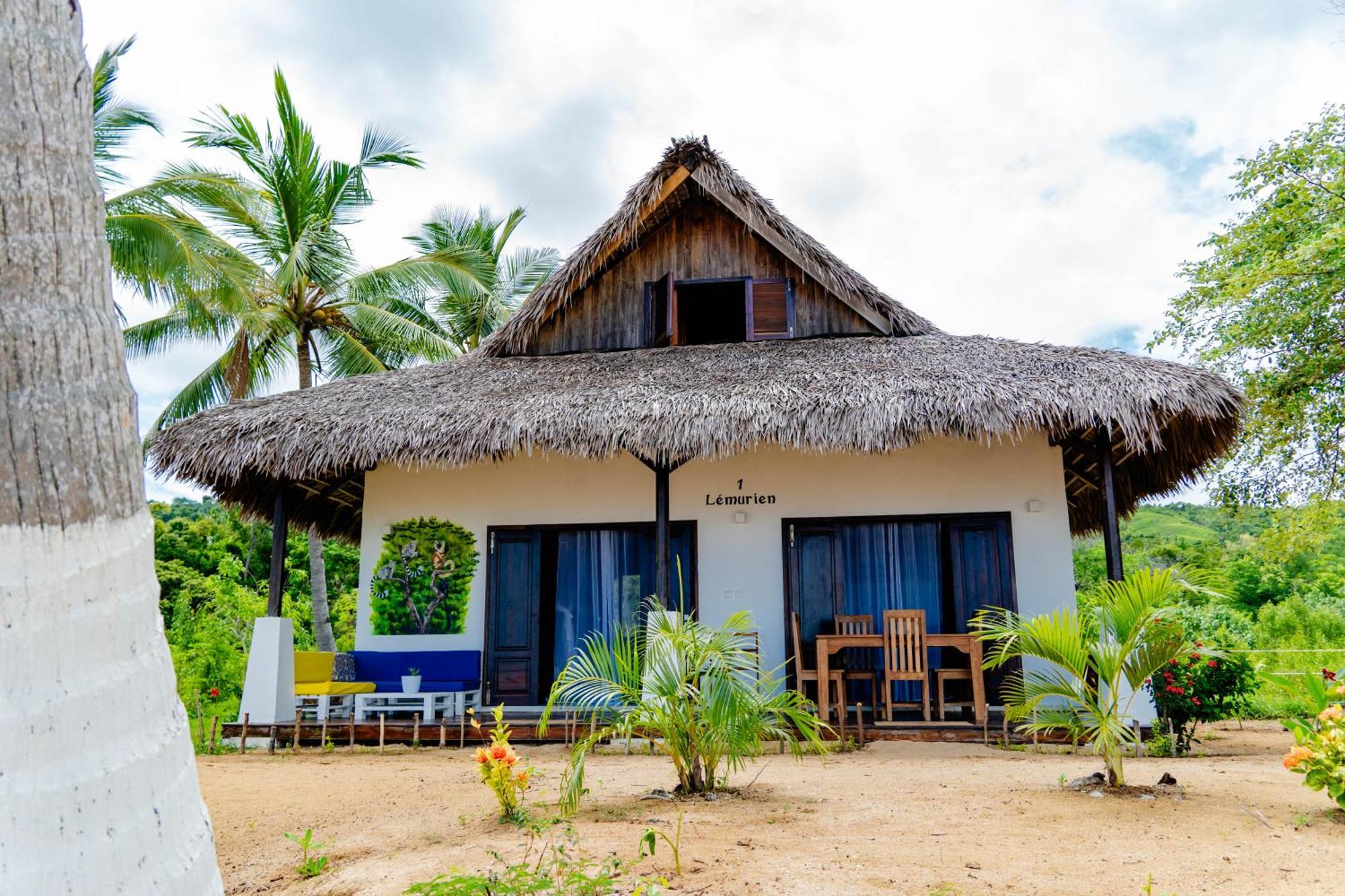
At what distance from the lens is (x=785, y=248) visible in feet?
30.4

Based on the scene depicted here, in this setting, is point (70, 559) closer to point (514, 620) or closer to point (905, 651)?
point (905, 651)

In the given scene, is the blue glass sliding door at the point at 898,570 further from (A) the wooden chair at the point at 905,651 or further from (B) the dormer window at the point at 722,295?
(B) the dormer window at the point at 722,295

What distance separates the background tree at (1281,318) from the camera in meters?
11.1

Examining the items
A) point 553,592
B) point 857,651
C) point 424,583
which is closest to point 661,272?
point 553,592

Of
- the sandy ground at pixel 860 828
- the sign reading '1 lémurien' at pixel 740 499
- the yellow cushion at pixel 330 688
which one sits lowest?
the sandy ground at pixel 860 828

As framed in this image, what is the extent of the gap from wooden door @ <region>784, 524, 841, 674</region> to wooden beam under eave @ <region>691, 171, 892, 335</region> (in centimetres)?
205

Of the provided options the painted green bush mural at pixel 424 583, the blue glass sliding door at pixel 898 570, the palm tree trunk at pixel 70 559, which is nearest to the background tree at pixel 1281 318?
the blue glass sliding door at pixel 898 570

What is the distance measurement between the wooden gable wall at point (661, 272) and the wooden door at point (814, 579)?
221 cm

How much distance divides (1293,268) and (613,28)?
7680 millimetres

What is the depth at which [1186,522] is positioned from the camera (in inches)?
1111

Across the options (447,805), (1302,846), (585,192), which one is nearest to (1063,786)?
(1302,846)

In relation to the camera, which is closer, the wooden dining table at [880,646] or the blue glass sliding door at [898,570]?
the wooden dining table at [880,646]

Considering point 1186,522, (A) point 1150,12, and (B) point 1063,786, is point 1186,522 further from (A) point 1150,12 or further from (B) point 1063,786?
(B) point 1063,786

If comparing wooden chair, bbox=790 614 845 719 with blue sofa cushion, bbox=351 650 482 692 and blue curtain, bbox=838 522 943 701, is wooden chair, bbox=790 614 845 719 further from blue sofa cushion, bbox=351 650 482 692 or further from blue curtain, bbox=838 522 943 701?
blue sofa cushion, bbox=351 650 482 692
